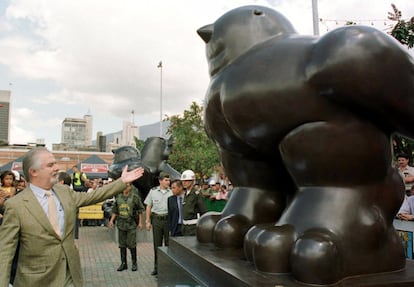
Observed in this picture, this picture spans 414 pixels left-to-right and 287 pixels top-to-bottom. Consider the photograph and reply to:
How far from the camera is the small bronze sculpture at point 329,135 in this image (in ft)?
6.37

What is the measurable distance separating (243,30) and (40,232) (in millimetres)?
1650

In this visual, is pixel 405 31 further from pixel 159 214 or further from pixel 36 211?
pixel 36 211

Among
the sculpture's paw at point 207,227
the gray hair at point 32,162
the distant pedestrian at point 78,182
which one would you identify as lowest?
the distant pedestrian at point 78,182

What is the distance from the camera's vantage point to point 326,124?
208 centimetres

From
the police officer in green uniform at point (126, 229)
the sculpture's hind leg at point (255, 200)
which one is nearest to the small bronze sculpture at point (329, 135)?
the sculpture's hind leg at point (255, 200)

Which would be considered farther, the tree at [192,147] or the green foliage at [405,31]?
the tree at [192,147]

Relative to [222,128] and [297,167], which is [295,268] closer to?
[297,167]

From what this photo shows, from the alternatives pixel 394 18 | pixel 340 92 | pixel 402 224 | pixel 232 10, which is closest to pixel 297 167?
pixel 340 92

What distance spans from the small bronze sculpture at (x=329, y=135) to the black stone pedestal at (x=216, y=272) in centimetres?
6

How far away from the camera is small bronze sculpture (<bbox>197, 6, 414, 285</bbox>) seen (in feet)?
6.37

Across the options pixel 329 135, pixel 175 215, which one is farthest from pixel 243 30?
pixel 175 215

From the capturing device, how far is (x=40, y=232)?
2461 mm

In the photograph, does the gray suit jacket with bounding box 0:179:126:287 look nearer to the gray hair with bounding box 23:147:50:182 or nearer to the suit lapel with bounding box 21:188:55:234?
the suit lapel with bounding box 21:188:55:234

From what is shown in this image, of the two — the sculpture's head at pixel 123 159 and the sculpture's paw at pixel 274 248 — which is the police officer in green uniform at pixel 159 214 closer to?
the sculpture's head at pixel 123 159
